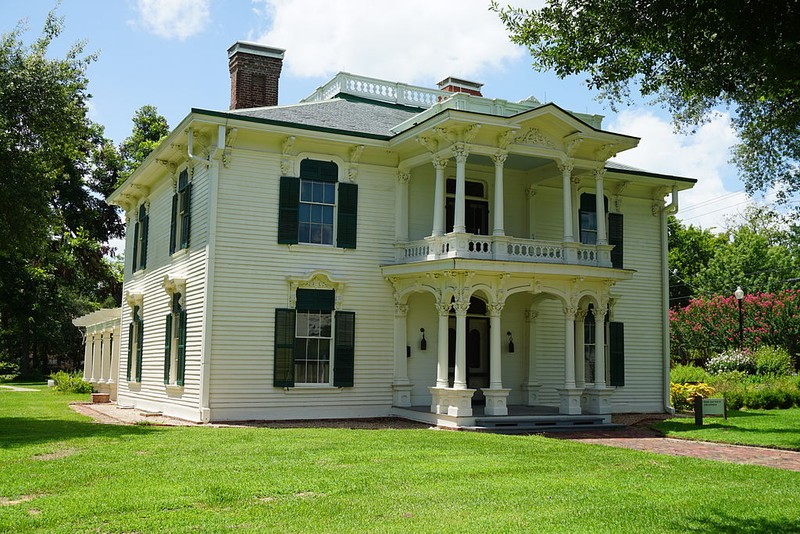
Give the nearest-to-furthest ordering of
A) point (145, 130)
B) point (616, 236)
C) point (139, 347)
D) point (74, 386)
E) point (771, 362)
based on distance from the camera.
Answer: point (616, 236), point (139, 347), point (771, 362), point (74, 386), point (145, 130)

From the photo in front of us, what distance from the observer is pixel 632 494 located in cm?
955

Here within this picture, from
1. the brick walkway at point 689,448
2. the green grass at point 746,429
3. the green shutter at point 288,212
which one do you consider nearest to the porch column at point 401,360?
the green shutter at point 288,212

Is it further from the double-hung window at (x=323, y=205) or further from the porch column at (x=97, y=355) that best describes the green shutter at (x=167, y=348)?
the porch column at (x=97, y=355)

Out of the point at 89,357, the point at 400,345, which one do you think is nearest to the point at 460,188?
the point at 400,345

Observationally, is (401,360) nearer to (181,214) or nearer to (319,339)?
(319,339)

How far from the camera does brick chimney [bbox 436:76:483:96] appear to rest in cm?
2548

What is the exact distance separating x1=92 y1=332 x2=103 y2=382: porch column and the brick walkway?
21857 mm

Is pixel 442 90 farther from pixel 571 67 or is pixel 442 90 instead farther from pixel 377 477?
pixel 377 477

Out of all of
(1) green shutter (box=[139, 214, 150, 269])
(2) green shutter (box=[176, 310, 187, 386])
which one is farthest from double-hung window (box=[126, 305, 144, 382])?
(2) green shutter (box=[176, 310, 187, 386])

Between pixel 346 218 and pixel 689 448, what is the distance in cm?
947

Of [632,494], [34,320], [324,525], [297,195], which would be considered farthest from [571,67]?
[34,320]

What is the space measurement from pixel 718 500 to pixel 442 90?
58.2 ft

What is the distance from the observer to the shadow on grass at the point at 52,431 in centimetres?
1353

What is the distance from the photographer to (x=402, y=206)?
2005 cm
